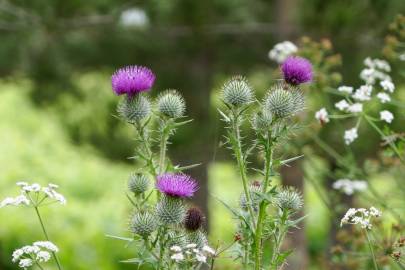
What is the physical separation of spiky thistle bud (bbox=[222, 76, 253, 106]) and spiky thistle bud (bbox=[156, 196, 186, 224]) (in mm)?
404

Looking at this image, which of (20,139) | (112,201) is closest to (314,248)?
(112,201)

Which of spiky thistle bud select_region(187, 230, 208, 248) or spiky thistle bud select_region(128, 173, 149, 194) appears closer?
spiky thistle bud select_region(187, 230, 208, 248)

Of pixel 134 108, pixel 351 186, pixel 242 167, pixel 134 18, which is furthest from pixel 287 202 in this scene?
pixel 134 18

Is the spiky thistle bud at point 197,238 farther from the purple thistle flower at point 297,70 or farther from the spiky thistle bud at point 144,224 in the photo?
the purple thistle flower at point 297,70

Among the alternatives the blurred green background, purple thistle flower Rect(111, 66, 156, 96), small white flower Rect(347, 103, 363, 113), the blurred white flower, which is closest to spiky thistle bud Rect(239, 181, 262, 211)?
purple thistle flower Rect(111, 66, 156, 96)

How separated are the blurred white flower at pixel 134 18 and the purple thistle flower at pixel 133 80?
16.2ft

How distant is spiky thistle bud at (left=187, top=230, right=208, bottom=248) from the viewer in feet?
9.34

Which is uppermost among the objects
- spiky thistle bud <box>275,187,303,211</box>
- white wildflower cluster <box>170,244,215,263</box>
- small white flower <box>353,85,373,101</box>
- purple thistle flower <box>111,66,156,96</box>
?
small white flower <box>353,85,373,101</box>

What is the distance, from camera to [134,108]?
3016 mm

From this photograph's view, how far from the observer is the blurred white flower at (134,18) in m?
7.89

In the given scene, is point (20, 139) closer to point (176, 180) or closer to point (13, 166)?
point (13, 166)

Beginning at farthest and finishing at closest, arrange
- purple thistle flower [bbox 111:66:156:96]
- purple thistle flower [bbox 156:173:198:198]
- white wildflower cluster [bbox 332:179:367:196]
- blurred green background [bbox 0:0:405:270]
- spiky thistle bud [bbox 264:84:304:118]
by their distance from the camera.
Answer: blurred green background [bbox 0:0:405:270], white wildflower cluster [bbox 332:179:367:196], purple thistle flower [bbox 111:66:156:96], spiky thistle bud [bbox 264:84:304:118], purple thistle flower [bbox 156:173:198:198]

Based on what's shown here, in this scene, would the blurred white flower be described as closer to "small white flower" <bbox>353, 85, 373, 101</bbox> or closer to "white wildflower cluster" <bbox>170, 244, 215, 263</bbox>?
"small white flower" <bbox>353, 85, 373, 101</bbox>

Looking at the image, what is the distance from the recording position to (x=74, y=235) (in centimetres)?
1077
